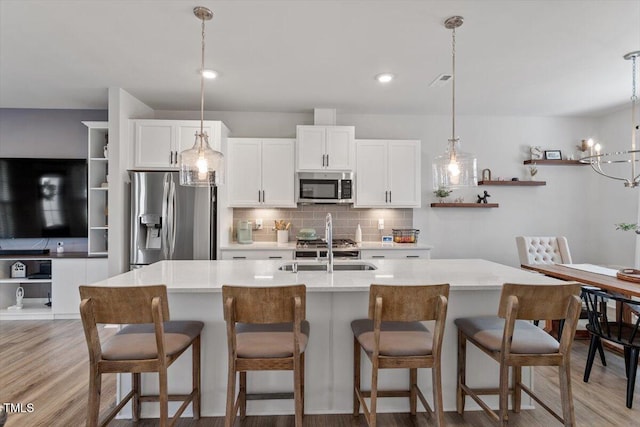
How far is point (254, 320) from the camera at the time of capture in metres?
Result: 1.70

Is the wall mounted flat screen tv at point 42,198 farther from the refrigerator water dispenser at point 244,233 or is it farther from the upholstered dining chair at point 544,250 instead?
the upholstered dining chair at point 544,250

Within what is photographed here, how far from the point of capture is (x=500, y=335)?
196 centimetres

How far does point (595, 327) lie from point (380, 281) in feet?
5.63

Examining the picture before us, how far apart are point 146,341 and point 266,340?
25.0 inches

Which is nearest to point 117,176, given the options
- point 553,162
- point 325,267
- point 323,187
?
point 323,187

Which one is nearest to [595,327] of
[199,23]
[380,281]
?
[380,281]

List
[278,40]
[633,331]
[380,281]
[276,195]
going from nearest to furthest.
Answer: [380,281] → [633,331] → [278,40] → [276,195]

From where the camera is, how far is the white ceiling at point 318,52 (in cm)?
236

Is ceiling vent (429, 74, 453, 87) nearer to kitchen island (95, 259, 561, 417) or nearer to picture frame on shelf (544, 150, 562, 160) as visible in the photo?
kitchen island (95, 259, 561, 417)

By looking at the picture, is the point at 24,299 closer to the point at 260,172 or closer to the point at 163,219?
the point at 163,219

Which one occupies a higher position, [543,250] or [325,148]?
[325,148]

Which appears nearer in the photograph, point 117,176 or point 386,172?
point 117,176

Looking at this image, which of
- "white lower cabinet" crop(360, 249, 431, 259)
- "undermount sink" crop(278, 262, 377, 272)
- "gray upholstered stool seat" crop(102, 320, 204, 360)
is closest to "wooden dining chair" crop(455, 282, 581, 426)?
"undermount sink" crop(278, 262, 377, 272)

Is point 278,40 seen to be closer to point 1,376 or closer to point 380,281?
point 380,281
